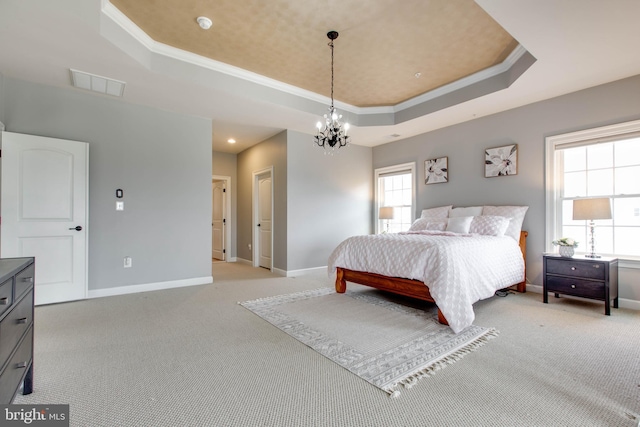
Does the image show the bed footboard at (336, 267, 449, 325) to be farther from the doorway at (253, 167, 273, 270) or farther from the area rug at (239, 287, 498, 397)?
the doorway at (253, 167, 273, 270)

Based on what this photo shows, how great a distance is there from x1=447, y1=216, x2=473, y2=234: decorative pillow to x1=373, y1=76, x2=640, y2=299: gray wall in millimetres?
696

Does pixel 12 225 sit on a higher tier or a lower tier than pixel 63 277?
higher

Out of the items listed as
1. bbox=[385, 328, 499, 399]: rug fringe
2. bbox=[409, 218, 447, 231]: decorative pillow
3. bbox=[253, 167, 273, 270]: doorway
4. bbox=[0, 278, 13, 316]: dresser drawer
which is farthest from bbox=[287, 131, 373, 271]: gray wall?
bbox=[0, 278, 13, 316]: dresser drawer

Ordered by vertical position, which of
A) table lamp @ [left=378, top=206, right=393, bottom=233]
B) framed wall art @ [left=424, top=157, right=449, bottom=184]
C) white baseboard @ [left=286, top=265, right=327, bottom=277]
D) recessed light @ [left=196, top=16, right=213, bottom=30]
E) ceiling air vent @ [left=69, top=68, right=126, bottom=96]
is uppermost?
recessed light @ [left=196, top=16, right=213, bottom=30]

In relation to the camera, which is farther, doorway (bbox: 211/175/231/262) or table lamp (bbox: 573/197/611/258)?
doorway (bbox: 211/175/231/262)

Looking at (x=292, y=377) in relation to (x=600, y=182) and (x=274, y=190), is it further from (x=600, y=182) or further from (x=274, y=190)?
(x=600, y=182)

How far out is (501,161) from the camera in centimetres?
448

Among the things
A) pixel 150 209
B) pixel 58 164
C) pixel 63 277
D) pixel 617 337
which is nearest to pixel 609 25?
pixel 617 337

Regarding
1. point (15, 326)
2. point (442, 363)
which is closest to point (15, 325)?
point (15, 326)

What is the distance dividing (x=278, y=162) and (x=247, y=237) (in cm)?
202

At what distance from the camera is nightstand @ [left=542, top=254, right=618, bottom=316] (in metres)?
3.10

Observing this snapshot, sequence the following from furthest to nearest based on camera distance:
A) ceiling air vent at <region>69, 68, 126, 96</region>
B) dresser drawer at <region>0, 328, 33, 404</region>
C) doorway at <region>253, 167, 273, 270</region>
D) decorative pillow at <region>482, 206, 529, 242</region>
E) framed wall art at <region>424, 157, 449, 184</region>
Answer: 1. doorway at <region>253, 167, 273, 270</region>
2. framed wall art at <region>424, 157, 449, 184</region>
3. decorative pillow at <region>482, 206, 529, 242</region>
4. ceiling air vent at <region>69, 68, 126, 96</region>
5. dresser drawer at <region>0, 328, 33, 404</region>

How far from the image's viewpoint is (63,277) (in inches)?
140

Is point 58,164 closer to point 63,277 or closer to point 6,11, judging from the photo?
point 63,277
